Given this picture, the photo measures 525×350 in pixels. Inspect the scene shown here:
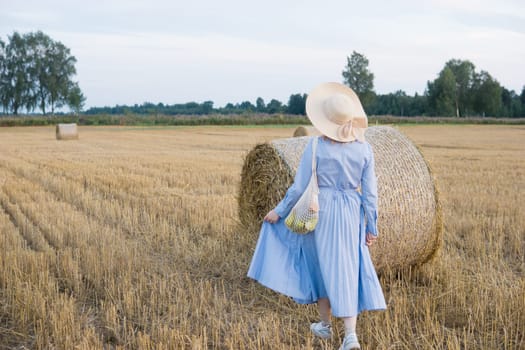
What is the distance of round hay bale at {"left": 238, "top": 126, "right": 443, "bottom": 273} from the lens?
205 inches

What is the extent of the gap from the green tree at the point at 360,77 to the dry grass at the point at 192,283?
79834mm

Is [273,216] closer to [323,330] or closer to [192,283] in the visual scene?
[323,330]

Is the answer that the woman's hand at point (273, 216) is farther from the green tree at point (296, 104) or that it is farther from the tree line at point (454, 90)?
the green tree at point (296, 104)

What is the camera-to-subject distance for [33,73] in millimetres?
85000

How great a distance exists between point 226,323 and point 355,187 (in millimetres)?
1316

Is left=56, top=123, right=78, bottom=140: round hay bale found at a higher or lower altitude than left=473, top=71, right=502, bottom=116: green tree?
lower

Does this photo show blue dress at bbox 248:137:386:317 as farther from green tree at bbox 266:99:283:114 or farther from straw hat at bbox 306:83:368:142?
green tree at bbox 266:99:283:114

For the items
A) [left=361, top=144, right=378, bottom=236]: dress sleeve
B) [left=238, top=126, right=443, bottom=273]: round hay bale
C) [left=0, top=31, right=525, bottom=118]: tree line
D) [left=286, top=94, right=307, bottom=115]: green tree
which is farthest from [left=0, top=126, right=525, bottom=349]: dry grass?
[left=286, top=94, right=307, bottom=115]: green tree

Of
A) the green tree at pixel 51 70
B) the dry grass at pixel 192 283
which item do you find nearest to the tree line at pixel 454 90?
the green tree at pixel 51 70

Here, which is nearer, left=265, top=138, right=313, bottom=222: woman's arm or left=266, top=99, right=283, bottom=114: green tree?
left=265, top=138, right=313, bottom=222: woman's arm

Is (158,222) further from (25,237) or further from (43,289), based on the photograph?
(43,289)

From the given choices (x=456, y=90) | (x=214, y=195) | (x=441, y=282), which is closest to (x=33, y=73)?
(x=456, y=90)

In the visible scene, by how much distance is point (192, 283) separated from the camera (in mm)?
5207

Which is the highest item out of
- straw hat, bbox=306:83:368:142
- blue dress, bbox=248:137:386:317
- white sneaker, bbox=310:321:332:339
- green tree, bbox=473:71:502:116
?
green tree, bbox=473:71:502:116
